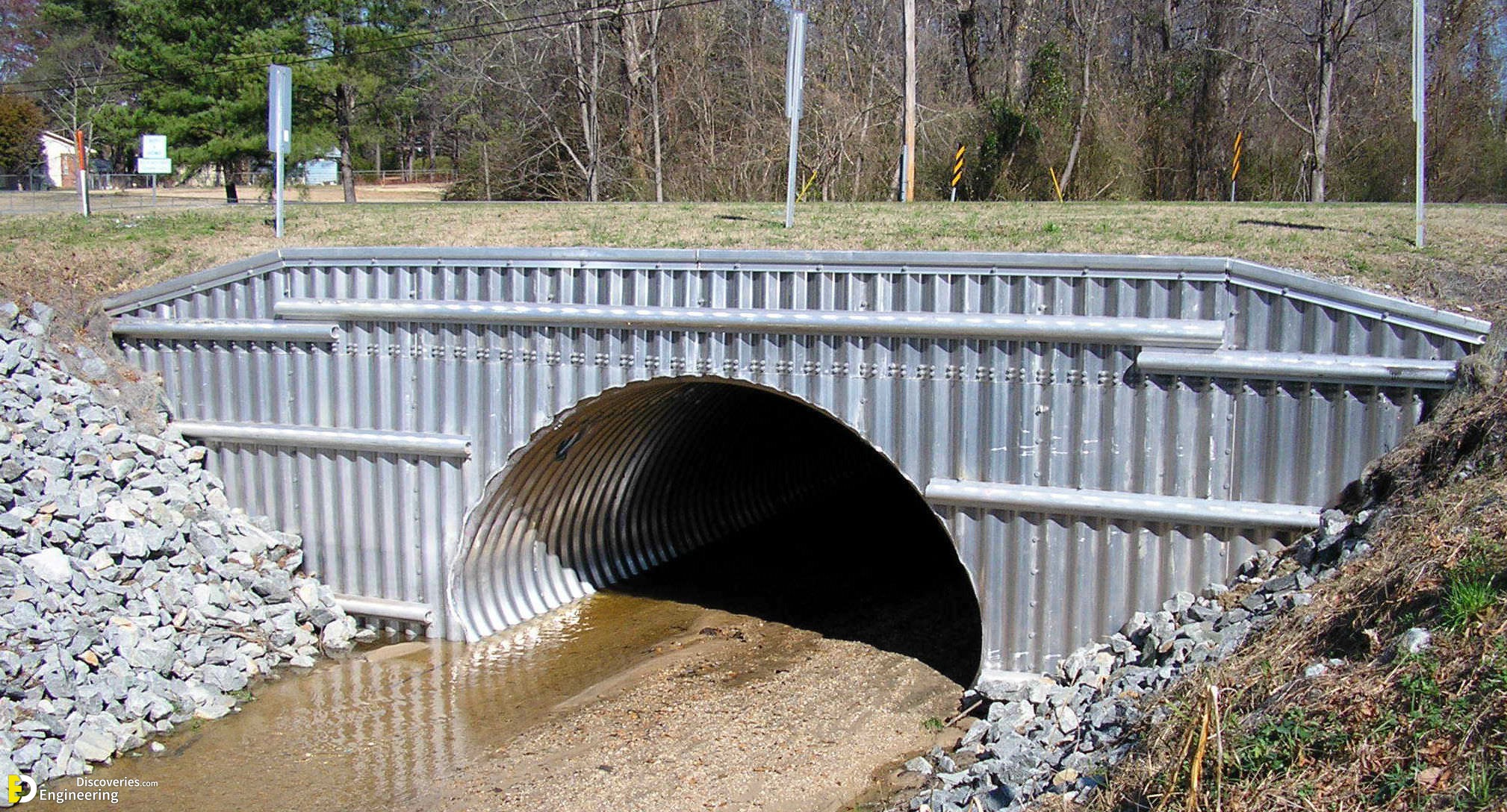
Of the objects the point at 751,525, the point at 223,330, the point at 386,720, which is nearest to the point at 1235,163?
the point at 751,525

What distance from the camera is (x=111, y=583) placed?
33.6ft

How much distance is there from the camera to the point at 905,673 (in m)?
10.4

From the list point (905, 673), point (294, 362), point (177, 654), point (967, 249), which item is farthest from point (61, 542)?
point (967, 249)

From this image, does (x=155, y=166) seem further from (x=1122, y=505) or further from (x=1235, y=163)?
(x=1122, y=505)

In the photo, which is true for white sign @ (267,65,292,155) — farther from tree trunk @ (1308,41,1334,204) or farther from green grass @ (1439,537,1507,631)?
tree trunk @ (1308,41,1334,204)

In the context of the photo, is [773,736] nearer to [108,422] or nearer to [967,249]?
[967,249]

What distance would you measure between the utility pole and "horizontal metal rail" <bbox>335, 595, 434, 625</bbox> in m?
10.7

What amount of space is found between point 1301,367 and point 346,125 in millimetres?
28181

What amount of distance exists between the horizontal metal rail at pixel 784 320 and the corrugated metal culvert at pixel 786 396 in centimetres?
2

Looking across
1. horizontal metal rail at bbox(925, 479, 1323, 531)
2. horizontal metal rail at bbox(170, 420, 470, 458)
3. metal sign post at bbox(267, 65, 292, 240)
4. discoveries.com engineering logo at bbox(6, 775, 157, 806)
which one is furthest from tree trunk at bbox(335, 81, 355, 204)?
horizontal metal rail at bbox(925, 479, 1323, 531)

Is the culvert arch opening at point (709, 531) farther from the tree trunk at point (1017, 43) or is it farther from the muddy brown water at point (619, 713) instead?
the tree trunk at point (1017, 43)

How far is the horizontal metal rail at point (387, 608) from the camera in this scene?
11.4 metres

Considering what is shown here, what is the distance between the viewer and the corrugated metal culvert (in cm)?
831

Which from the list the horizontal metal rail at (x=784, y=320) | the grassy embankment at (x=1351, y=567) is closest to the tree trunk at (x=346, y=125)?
the grassy embankment at (x=1351, y=567)
